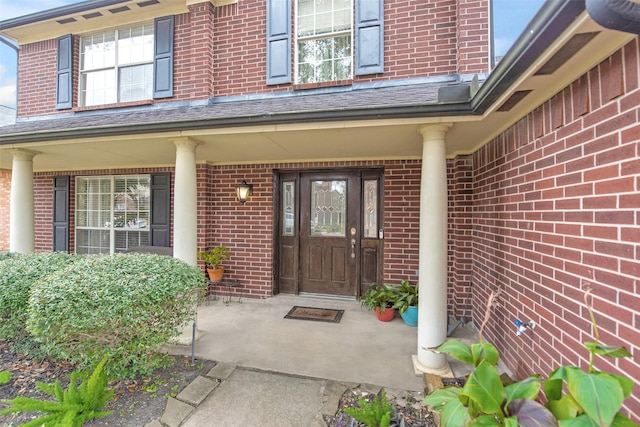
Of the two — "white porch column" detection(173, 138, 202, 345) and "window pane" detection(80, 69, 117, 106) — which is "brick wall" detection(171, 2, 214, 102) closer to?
"window pane" detection(80, 69, 117, 106)

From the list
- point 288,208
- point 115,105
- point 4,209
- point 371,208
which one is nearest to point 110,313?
point 288,208

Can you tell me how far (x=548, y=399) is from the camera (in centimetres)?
141

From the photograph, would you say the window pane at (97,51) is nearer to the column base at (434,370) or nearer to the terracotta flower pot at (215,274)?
the terracotta flower pot at (215,274)

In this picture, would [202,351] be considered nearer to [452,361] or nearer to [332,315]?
[332,315]

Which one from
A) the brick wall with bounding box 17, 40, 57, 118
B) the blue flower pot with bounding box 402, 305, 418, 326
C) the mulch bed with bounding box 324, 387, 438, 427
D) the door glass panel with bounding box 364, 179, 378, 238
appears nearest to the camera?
the mulch bed with bounding box 324, 387, 438, 427

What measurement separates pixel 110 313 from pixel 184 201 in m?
1.54

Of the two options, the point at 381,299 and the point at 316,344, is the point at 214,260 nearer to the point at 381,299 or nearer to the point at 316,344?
the point at 316,344

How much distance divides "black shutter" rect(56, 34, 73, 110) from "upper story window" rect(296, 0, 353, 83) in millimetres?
4113

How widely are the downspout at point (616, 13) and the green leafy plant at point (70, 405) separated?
3.35 metres

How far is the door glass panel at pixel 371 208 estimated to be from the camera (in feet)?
15.3

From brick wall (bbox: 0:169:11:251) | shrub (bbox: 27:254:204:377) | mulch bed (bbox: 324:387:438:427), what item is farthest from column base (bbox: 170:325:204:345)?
brick wall (bbox: 0:169:11:251)

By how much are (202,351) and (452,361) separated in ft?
8.64

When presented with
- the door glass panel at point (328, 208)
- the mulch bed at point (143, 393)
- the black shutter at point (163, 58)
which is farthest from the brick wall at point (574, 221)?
the black shutter at point (163, 58)

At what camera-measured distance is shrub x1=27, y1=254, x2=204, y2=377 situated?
2223 millimetres
